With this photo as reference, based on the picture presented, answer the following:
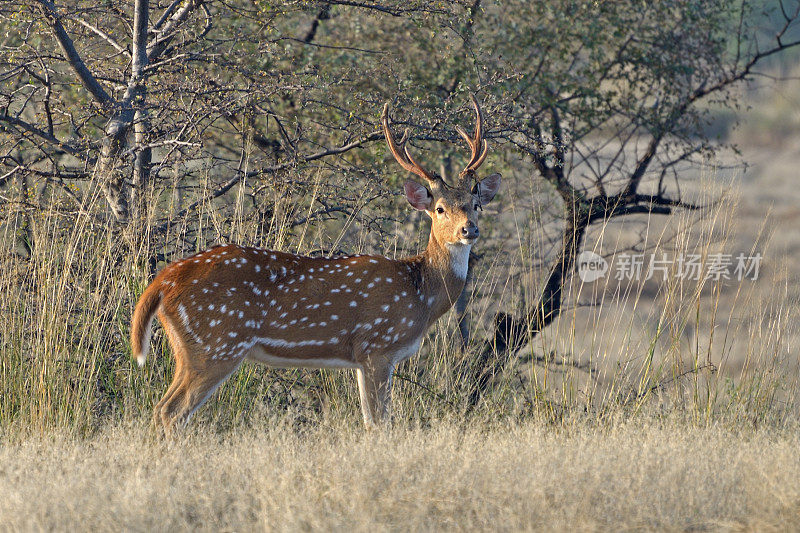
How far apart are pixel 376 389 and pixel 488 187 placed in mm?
1561

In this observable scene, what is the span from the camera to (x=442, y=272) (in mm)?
6051

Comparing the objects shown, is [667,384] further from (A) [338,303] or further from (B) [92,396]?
(B) [92,396]

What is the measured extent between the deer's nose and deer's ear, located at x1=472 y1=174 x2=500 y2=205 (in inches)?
18.1

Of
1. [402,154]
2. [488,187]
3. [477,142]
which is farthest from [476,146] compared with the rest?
[402,154]

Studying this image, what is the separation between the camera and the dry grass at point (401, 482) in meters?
3.95

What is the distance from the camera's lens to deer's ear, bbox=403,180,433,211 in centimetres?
602

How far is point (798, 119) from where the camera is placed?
1115 inches

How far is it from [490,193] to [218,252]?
6.30 ft

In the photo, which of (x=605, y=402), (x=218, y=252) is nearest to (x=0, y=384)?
(x=218, y=252)

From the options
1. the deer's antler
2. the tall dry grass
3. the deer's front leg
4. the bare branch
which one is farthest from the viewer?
the bare branch

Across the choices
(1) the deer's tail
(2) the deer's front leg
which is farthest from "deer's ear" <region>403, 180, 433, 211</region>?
(1) the deer's tail

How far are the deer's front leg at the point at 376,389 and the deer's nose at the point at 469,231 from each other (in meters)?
0.85

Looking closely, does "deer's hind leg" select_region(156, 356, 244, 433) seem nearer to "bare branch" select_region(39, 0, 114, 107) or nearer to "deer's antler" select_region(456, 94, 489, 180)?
"deer's antler" select_region(456, 94, 489, 180)

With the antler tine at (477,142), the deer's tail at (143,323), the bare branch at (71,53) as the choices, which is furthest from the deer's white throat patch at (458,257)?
the bare branch at (71,53)
